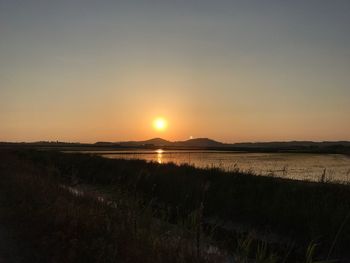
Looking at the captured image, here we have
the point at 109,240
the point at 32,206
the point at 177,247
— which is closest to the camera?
the point at 177,247

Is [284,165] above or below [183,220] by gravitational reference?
above

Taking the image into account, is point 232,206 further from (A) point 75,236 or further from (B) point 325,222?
(A) point 75,236

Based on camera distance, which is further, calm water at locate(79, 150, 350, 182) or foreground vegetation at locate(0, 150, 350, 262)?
calm water at locate(79, 150, 350, 182)

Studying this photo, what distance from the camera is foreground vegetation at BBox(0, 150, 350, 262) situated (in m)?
7.80

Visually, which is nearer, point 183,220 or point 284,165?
point 183,220

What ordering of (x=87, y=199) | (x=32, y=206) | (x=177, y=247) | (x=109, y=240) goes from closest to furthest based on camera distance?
1. (x=177, y=247)
2. (x=109, y=240)
3. (x=32, y=206)
4. (x=87, y=199)

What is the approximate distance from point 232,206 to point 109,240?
32.4 ft

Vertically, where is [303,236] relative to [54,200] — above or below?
below

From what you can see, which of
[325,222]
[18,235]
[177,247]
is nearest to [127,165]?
[325,222]

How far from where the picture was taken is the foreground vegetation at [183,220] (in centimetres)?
780

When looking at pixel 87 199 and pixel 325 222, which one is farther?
pixel 325 222

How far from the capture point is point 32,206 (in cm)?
1162

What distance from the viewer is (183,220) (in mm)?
13891

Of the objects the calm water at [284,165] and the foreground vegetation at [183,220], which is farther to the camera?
the calm water at [284,165]
